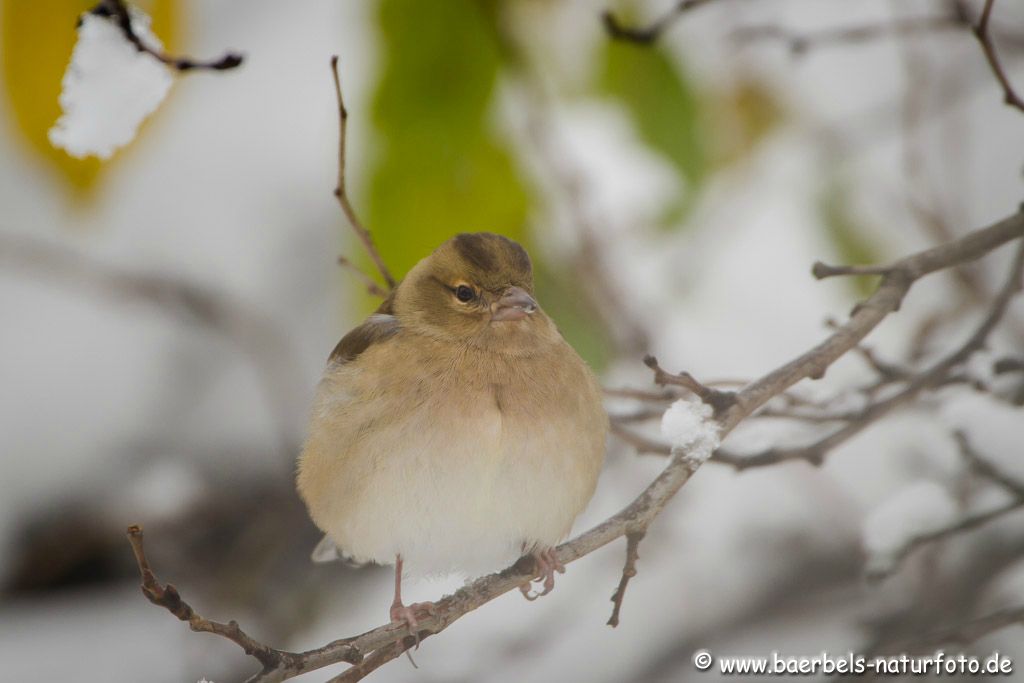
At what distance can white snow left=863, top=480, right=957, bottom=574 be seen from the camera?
10.4ft

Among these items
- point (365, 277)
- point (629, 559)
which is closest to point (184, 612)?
→ point (629, 559)

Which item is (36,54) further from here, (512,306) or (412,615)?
(412,615)

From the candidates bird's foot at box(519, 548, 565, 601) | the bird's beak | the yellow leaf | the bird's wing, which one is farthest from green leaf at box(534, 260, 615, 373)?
the yellow leaf

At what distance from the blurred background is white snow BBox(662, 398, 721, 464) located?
1.39m

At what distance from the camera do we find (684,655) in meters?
4.57

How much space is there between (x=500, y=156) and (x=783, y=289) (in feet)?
10.4

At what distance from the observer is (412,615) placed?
266cm

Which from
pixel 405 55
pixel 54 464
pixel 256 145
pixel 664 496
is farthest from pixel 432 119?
pixel 54 464

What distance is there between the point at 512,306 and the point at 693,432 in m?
1.09

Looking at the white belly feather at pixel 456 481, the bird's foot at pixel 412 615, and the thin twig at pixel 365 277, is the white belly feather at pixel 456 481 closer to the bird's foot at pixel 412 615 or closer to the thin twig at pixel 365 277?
the bird's foot at pixel 412 615

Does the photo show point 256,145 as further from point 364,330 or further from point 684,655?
point 684,655

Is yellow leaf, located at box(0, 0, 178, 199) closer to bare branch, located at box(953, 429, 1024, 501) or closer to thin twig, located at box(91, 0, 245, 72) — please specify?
thin twig, located at box(91, 0, 245, 72)

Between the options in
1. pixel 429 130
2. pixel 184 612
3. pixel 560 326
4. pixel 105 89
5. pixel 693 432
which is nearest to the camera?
pixel 184 612

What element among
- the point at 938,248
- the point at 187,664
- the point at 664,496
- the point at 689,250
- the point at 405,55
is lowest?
the point at 664,496
